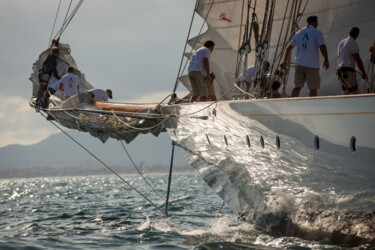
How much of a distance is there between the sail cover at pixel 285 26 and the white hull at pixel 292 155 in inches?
47.4

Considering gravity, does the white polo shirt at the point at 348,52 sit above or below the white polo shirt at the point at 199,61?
below

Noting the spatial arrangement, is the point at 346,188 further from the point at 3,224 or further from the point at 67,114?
the point at 3,224

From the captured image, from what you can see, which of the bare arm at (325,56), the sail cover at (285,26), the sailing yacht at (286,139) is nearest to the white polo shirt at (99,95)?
the sailing yacht at (286,139)

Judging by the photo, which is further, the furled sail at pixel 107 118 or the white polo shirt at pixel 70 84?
the white polo shirt at pixel 70 84

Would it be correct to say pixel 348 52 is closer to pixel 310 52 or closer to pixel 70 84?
pixel 310 52

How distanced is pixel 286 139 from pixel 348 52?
1366 millimetres

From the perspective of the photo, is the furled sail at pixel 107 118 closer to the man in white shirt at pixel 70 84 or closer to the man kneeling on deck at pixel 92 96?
the man kneeling on deck at pixel 92 96

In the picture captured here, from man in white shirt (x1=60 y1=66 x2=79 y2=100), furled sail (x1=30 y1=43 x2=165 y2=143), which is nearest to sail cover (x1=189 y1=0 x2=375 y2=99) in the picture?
furled sail (x1=30 y1=43 x2=165 y2=143)

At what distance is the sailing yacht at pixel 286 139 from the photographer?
4844 millimetres

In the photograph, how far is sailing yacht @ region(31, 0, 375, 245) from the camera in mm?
4844

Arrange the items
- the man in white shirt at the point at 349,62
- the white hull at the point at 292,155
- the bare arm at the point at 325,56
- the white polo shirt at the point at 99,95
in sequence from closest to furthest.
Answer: the white hull at the point at 292,155, the bare arm at the point at 325,56, the man in white shirt at the point at 349,62, the white polo shirt at the point at 99,95

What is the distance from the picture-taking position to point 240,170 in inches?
256

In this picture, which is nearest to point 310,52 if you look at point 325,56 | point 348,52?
point 325,56

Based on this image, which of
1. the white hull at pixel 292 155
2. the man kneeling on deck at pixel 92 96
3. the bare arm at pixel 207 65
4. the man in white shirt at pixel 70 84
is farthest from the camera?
the man in white shirt at pixel 70 84
